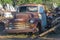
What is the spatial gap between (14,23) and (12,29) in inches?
14.2

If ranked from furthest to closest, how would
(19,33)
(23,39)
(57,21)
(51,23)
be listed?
1. (57,21)
2. (51,23)
3. (19,33)
4. (23,39)

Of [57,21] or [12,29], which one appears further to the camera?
[57,21]

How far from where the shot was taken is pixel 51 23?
21516 mm

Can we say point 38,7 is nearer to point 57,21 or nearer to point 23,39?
point 23,39

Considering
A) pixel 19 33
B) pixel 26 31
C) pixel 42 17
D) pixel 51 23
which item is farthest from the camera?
pixel 51 23

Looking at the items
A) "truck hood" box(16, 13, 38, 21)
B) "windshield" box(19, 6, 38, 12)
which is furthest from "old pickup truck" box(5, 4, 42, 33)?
"windshield" box(19, 6, 38, 12)

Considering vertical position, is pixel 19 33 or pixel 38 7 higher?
pixel 38 7

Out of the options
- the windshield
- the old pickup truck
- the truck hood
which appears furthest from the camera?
the windshield

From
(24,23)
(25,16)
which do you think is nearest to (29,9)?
(25,16)

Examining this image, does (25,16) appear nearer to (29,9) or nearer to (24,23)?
(24,23)

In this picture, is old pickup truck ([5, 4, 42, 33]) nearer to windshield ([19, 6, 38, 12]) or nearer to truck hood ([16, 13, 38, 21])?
truck hood ([16, 13, 38, 21])

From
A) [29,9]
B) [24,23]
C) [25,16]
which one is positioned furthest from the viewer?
[29,9]

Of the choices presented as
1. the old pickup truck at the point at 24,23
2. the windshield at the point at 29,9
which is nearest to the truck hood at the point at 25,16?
the old pickup truck at the point at 24,23

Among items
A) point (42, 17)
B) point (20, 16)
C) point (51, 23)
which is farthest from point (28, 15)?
point (51, 23)
